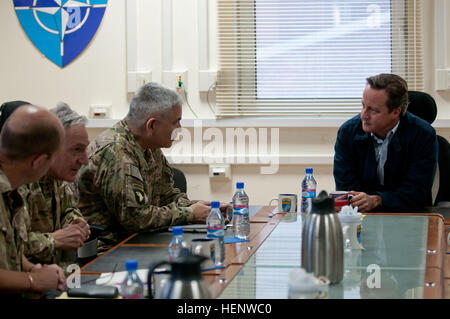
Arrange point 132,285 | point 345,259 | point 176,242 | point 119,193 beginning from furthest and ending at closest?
point 119,193 → point 345,259 → point 176,242 → point 132,285

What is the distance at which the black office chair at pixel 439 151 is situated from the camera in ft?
12.0

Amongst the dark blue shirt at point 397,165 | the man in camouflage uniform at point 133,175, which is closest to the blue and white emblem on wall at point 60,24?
the man in camouflage uniform at point 133,175

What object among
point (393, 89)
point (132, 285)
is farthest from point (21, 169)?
point (393, 89)

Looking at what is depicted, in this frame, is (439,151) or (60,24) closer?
(439,151)

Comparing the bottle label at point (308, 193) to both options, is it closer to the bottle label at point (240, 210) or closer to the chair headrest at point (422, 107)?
the bottle label at point (240, 210)

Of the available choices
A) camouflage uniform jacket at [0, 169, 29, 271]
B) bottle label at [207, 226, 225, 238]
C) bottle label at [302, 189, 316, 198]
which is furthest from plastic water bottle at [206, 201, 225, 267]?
bottle label at [302, 189, 316, 198]

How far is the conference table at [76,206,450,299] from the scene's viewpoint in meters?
1.69

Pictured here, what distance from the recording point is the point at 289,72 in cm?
455

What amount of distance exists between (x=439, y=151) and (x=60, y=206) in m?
2.41

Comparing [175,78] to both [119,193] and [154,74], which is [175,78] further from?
[119,193]

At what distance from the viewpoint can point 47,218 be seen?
94.6 inches

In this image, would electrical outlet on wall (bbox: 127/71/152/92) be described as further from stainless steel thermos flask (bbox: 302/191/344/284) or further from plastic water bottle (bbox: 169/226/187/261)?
stainless steel thermos flask (bbox: 302/191/344/284)

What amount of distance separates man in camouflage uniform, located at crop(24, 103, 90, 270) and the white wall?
6.86 feet

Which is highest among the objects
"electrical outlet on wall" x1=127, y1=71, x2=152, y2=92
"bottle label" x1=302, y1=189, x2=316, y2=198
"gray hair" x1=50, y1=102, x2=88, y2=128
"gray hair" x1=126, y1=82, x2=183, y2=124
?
"electrical outlet on wall" x1=127, y1=71, x2=152, y2=92
